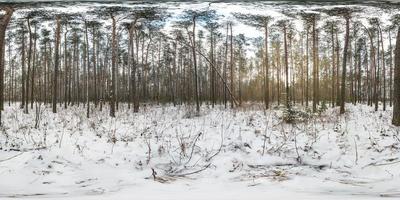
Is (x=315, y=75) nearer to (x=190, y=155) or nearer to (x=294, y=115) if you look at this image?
(x=294, y=115)

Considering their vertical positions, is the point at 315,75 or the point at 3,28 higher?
the point at 3,28

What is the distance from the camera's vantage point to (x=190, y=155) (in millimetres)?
2564

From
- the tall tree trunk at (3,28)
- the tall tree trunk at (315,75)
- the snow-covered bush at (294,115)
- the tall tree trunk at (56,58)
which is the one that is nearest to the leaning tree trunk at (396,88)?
the tall tree trunk at (315,75)

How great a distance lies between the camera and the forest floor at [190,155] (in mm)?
2371

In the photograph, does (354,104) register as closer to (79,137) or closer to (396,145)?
(396,145)

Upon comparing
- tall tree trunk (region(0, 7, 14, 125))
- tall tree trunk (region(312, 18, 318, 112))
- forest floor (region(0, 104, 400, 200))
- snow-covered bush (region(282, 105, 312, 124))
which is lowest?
forest floor (region(0, 104, 400, 200))

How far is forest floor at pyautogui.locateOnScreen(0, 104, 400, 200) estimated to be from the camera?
2371 mm

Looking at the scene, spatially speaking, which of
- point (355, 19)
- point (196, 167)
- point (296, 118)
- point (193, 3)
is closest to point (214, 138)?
point (196, 167)

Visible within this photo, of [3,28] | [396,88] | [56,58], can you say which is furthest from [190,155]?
[396,88]

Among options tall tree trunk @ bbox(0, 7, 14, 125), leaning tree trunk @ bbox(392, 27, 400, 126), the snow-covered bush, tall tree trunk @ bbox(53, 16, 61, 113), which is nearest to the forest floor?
the snow-covered bush

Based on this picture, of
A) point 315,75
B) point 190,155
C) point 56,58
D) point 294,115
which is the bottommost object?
point 190,155

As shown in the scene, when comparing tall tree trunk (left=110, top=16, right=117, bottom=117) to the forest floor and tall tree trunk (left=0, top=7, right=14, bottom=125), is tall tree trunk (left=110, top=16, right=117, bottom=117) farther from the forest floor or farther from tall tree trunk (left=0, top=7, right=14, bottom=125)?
tall tree trunk (left=0, top=7, right=14, bottom=125)

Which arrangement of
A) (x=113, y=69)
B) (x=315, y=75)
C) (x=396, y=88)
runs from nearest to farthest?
1. (x=113, y=69)
2. (x=315, y=75)
3. (x=396, y=88)

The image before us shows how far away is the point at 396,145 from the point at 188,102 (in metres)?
1.58
